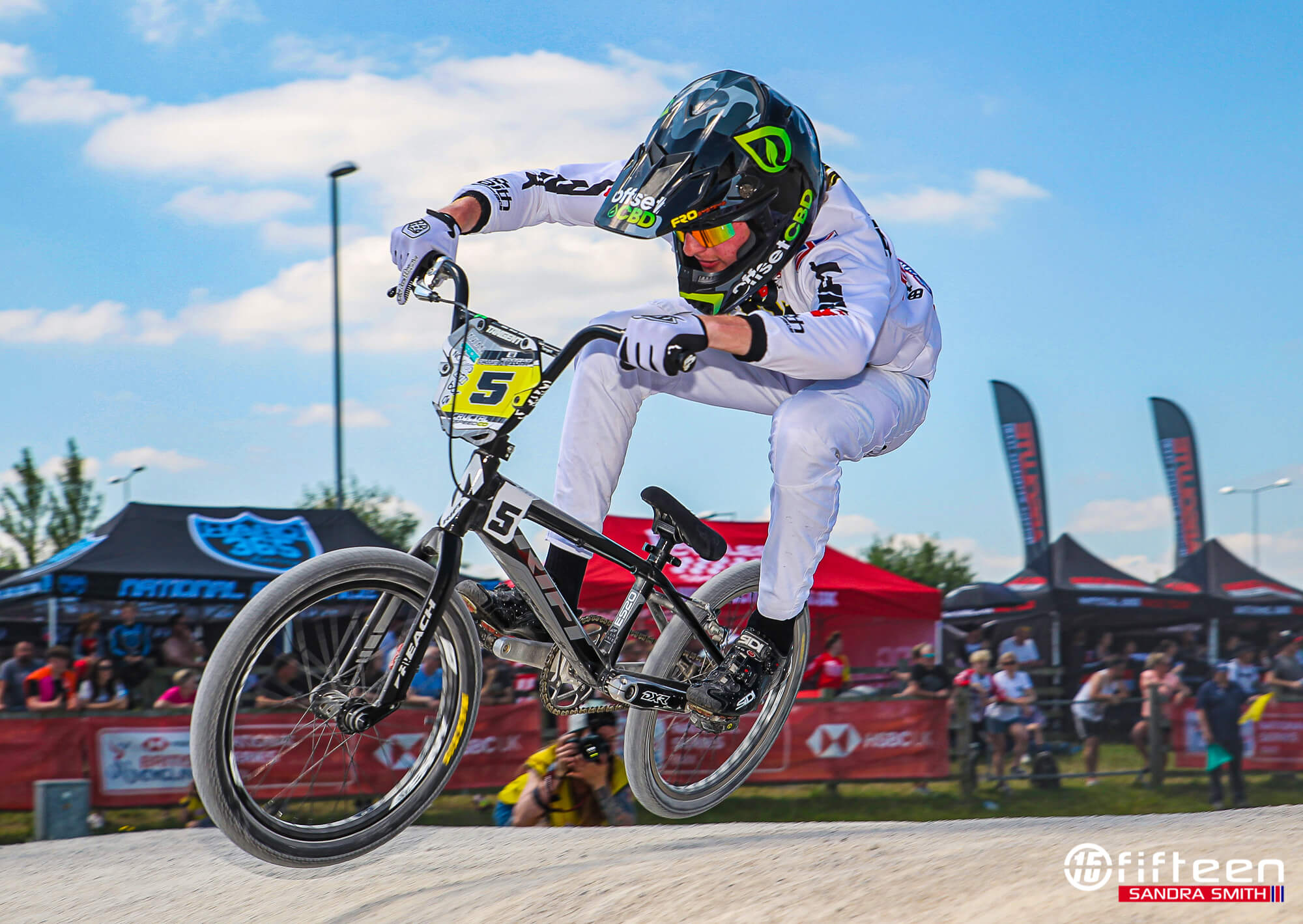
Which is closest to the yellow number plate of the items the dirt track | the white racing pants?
the white racing pants

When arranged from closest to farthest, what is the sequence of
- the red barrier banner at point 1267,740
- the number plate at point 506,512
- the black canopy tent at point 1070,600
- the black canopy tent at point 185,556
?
the number plate at point 506,512
the black canopy tent at point 185,556
the red barrier banner at point 1267,740
the black canopy tent at point 1070,600

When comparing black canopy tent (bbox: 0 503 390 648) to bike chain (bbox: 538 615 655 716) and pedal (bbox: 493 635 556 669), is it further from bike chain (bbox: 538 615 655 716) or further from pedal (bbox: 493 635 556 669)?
pedal (bbox: 493 635 556 669)

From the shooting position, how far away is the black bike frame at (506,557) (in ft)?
13.3

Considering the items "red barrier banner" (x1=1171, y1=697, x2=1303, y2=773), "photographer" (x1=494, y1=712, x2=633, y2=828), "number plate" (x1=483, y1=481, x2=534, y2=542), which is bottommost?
"red barrier banner" (x1=1171, y1=697, x2=1303, y2=773)

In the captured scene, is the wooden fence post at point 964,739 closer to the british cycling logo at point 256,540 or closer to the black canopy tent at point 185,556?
the black canopy tent at point 185,556

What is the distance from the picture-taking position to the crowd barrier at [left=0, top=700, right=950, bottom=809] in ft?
33.4

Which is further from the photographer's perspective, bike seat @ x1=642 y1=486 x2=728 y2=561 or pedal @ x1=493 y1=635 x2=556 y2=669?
bike seat @ x1=642 y1=486 x2=728 y2=561

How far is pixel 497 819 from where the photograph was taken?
8336 millimetres

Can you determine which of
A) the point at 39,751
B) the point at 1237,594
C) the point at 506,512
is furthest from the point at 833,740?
the point at 1237,594

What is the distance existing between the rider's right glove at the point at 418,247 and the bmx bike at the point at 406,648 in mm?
56

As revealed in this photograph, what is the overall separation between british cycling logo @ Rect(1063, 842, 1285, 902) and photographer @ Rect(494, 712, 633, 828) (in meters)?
4.08

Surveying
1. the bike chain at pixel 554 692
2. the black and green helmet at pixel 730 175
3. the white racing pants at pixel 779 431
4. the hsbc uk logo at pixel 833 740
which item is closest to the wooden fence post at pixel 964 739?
the hsbc uk logo at pixel 833 740

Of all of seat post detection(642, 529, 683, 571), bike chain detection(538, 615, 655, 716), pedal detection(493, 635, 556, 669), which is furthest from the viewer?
seat post detection(642, 529, 683, 571)

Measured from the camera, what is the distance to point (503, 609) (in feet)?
14.6
